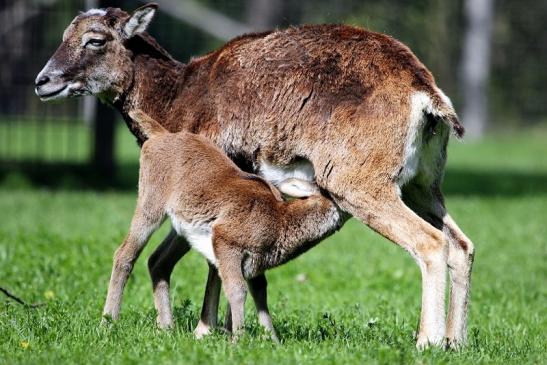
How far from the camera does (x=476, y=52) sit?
2664cm

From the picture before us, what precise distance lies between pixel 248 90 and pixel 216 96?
24 centimetres

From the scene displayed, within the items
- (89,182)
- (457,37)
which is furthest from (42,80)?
(457,37)

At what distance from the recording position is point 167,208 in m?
6.36

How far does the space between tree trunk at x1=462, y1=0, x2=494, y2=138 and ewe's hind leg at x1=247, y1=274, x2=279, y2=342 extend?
829 inches

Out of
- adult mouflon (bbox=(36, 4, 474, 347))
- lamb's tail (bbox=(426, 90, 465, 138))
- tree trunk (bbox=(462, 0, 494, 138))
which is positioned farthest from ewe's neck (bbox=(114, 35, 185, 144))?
tree trunk (bbox=(462, 0, 494, 138))

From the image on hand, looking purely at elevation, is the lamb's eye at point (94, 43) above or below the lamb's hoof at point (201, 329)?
above

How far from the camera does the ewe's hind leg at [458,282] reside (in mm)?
6555

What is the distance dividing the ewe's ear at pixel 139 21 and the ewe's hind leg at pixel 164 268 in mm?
1503

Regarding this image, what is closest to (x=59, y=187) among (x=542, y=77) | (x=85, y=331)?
(x=85, y=331)

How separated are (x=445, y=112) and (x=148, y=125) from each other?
1.98 meters

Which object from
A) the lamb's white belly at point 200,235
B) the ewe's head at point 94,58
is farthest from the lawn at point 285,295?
the ewe's head at point 94,58

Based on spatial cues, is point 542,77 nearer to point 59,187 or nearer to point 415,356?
point 59,187

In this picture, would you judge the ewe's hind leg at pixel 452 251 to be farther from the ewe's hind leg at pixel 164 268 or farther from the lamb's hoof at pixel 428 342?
the ewe's hind leg at pixel 164 268

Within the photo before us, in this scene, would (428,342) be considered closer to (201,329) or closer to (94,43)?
(201,329)
